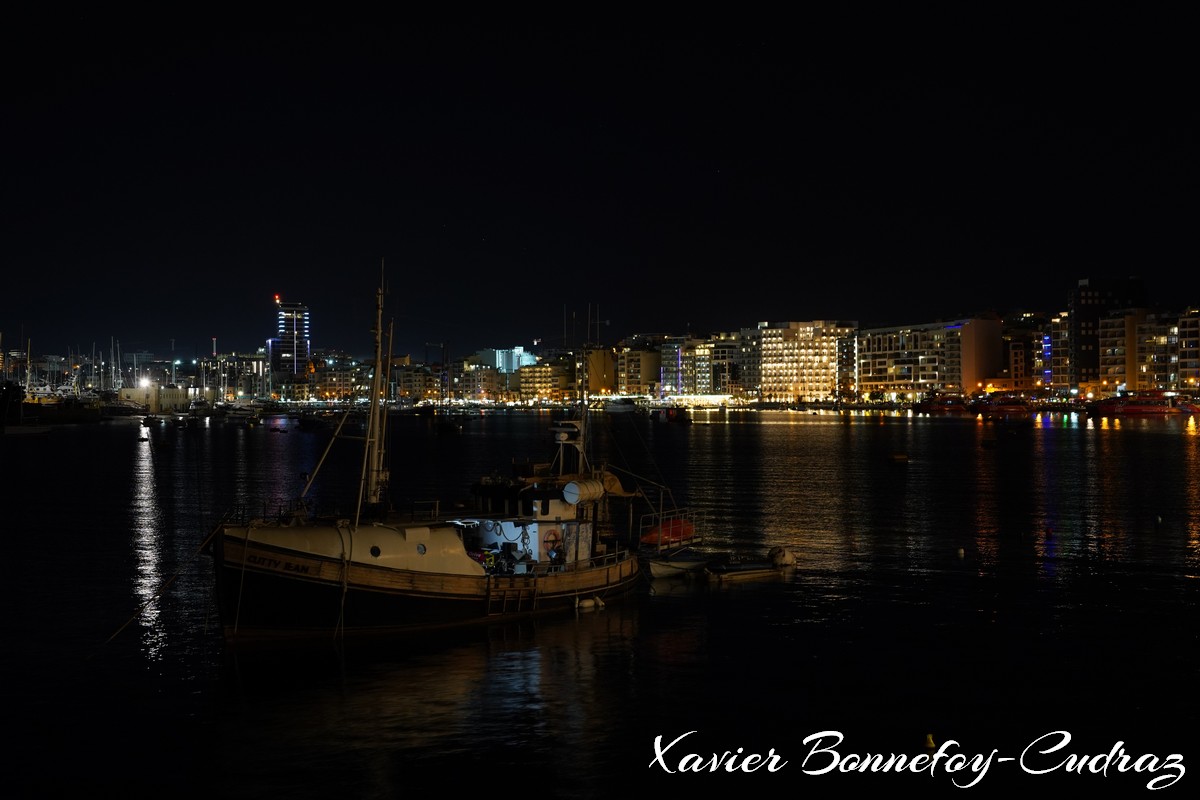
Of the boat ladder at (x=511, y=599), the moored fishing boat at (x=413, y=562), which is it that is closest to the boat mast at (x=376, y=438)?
the moored fishing boat at (x=413, y=562)

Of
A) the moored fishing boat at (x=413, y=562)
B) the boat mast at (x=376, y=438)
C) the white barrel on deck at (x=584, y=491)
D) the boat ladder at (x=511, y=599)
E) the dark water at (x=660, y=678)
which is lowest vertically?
the dark water at (x=660, y=678)

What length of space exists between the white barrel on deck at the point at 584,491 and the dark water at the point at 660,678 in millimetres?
3085

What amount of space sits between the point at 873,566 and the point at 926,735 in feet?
60.2

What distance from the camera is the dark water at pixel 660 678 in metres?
18.0

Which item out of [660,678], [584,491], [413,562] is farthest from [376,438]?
[660,678]

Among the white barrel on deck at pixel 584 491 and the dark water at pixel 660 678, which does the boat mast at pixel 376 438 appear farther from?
the white barrel on deck at pixel 584 491

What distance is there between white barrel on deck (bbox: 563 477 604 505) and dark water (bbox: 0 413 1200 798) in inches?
121

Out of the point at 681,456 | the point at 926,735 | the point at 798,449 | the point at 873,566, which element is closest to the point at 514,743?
the point at 926,735

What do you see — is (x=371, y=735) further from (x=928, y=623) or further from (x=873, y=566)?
(x=873, y=566)

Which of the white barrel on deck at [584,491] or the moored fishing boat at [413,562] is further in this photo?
the white barrel on deck at [584,491]

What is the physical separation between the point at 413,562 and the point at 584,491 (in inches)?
237

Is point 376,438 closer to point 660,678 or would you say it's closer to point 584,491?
point 584,491

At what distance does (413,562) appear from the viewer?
2505 centimetres

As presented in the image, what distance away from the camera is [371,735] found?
1934 cm
